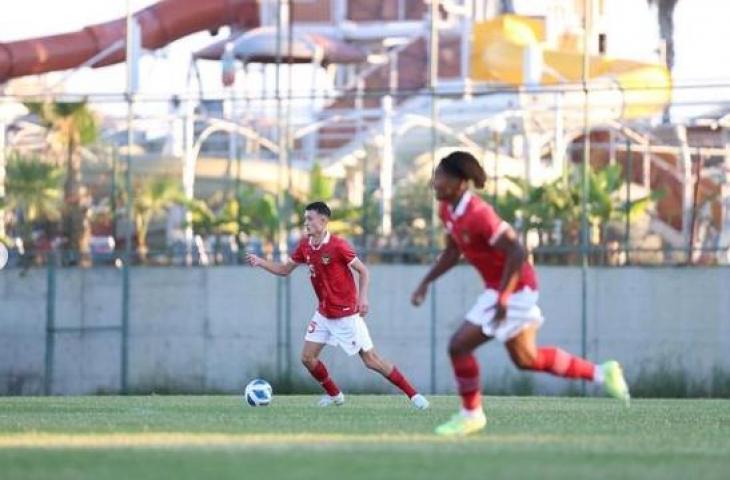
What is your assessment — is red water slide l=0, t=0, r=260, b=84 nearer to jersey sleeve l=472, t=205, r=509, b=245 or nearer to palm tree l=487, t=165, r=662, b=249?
palm tree l=487, t=165, r=662, b=249

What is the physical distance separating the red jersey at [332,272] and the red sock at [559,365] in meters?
5.85

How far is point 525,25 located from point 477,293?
41.3 feet

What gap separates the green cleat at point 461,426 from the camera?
14.0 meters

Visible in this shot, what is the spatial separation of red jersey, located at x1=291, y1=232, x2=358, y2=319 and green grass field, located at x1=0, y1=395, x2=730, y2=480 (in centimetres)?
149

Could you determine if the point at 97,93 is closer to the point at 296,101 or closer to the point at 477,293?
the point at 296,101

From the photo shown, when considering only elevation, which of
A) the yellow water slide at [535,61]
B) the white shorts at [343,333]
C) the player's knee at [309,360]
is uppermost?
the yellow water slide at [535,61]

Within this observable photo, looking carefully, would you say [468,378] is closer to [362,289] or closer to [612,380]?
[612,380]

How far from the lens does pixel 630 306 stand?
34.0m

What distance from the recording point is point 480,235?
13.9m

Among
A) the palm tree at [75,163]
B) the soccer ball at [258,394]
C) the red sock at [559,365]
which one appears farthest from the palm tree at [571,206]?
the red sock at [559,365]

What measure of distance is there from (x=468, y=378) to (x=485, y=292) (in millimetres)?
617

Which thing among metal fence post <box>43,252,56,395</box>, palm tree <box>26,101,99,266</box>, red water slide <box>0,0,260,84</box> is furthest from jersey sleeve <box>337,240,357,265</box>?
red water slide <box>0,0,260,84</box>

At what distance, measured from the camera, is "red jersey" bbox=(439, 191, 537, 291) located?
1385 centimetres

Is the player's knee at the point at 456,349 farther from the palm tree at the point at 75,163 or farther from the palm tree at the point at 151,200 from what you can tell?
the palm tree at the point at 75,163
